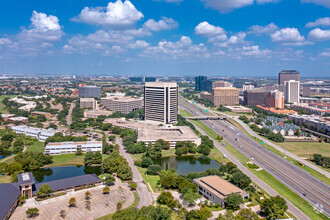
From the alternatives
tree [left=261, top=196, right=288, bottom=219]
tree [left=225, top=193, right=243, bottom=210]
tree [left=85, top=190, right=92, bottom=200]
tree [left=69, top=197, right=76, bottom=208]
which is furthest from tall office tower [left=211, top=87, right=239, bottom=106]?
tree [left=69, top=197, right=76, bottom=208]

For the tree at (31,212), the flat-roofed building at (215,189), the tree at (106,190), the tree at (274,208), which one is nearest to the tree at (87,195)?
the tree at (106,190)

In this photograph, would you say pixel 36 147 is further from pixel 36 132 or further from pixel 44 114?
pixel 44 114

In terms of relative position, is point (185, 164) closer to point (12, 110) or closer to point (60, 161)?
point (60, 161)

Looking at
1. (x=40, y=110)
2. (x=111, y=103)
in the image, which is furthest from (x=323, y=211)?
(x=40, y=110)

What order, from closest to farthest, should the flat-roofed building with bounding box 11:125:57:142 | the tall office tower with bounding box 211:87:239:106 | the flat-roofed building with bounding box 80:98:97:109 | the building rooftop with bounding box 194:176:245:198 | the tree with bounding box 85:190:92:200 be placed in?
the building rooftop with bounding box 194:176:245:198 → the tree with bounding box 85:190:92:200 → the flat-roofed building with bounding box 11:125:57:142 → the flat-roofed building with bounding box 80:98:97:109 → the tall office tower with bounding box 211:87:239:106

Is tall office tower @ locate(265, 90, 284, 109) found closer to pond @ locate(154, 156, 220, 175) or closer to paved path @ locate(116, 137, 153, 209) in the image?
pond @ locate(154, 156, 220, 175)

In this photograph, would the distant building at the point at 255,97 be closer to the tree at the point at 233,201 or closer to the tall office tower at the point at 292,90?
the tall office tower at the point at 292,90
